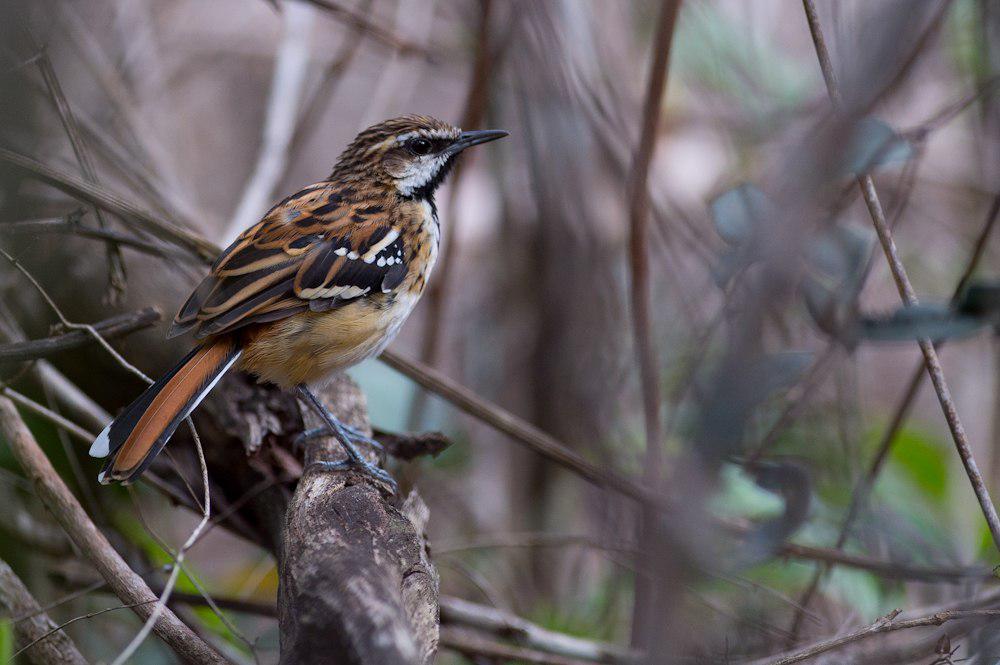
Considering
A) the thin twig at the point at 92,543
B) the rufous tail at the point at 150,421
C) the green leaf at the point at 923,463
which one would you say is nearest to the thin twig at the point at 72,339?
the rufous tail at the point at 150,421

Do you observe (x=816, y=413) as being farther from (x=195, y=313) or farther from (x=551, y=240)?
(x=195, y=313)

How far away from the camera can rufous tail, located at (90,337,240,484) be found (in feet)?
9.44

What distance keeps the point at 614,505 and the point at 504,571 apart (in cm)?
188

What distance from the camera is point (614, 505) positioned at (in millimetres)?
4328

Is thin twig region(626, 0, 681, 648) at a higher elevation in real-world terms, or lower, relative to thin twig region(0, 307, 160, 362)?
higher

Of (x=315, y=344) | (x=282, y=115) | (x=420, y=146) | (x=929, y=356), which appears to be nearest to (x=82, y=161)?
(x=315, y=344)

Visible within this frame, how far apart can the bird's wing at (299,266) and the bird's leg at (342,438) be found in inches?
13.3

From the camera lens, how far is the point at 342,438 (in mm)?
3305

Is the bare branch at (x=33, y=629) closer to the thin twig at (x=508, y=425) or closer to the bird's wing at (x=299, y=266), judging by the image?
the bird's wing at (x=299, y=266)

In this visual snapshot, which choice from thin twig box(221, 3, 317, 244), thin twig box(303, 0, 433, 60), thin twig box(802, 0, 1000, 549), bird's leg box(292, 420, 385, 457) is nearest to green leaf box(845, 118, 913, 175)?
thin twig box(802, 0, 1000, 549)

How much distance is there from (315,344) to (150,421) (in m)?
0.67

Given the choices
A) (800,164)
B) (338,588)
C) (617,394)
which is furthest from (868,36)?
(617,394)

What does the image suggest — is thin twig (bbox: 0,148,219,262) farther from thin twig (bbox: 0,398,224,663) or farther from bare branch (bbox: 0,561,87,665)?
bare branch (bbox: 0,561,87,665)

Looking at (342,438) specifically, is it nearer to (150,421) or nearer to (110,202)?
(150,421)
